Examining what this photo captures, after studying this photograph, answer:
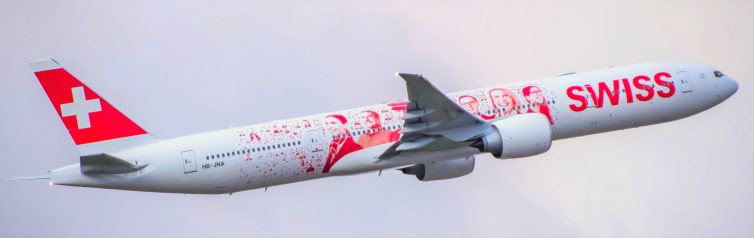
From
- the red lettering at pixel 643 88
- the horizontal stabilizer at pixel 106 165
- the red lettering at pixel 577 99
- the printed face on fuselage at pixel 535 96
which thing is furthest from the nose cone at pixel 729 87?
the horizontal stabilizer at pixel 106 165

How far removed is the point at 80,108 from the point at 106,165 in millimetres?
3661

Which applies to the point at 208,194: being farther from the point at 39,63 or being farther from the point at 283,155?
the point at 39,63

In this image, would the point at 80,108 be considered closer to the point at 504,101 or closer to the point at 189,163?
the point at 189,163

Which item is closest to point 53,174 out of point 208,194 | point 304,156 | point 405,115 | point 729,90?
point 208,194

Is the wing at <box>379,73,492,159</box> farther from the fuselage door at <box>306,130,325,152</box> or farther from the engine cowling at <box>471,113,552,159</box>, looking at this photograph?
Answer: the fuselage door at <box>306,130,325,152</box>

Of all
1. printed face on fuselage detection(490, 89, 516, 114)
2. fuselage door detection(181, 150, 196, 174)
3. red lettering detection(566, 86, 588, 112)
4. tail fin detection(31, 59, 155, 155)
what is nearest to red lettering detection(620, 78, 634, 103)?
red lettering detection(566, 86, 588, 112)

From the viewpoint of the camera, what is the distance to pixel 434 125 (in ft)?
209

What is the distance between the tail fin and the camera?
63.7 meters

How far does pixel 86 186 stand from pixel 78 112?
3.57 m

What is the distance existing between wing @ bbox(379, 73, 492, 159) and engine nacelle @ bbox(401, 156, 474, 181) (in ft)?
13.2

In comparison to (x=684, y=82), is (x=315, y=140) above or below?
below

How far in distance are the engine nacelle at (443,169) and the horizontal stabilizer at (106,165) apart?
13.7 meters

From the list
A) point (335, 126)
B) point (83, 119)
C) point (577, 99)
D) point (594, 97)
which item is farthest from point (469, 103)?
point (83, 119)

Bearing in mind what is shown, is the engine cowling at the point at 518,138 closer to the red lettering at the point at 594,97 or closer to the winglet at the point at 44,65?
the red lettering at the point at 594,97
